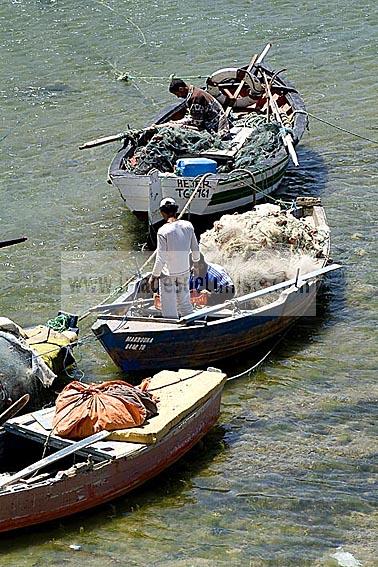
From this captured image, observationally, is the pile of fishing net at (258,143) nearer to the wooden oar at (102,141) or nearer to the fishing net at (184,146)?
the fishing net at (184,146)

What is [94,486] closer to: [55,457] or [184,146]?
[55,457]

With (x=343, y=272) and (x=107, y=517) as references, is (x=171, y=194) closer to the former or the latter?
(x=343, y=272)

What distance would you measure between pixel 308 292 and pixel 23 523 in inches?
212

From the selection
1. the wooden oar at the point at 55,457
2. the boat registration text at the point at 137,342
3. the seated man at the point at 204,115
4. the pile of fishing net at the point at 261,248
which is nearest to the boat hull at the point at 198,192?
the pile of fishing net at the point at 261,248

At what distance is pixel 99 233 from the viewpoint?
1673cm

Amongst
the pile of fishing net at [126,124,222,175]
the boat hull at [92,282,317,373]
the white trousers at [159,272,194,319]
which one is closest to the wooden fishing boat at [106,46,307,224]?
the pile of fishing net at [126,124,222,175]

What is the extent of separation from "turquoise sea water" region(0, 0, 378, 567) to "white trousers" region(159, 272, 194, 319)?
1.04 m

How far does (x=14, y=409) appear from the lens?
33.9ft

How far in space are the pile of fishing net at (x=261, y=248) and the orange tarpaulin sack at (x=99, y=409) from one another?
3.26m

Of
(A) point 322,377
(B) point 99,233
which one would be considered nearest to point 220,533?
(A) point 322,377

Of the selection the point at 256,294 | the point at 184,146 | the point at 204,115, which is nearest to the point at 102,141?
the point at 184,146

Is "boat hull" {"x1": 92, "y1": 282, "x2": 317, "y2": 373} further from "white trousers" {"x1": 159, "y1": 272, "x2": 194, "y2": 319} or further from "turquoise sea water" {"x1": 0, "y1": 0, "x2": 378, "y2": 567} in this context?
"turquoise sea water" {"x1": 0, "y1": 0, "x2": 378, "y2": 567}

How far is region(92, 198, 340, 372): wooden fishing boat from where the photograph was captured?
1177 cm

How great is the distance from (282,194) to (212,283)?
5.40 metres
